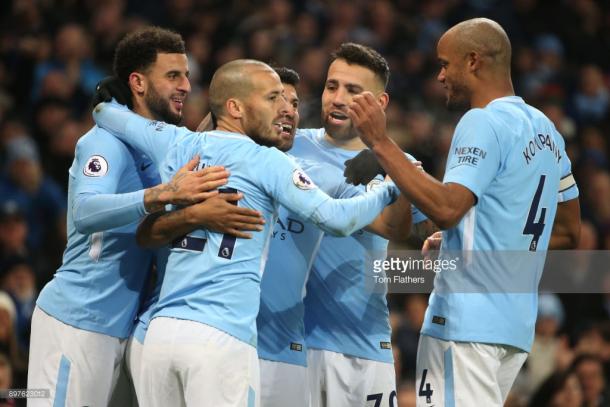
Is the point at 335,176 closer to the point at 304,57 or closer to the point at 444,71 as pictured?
the point at 444,71

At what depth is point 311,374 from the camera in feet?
18.9

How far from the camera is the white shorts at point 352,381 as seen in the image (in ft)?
18.6

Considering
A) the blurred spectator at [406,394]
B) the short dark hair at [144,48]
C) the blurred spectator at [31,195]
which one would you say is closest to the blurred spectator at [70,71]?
the blurred spectator at [31,195]

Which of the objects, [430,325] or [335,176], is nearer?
[430,325]

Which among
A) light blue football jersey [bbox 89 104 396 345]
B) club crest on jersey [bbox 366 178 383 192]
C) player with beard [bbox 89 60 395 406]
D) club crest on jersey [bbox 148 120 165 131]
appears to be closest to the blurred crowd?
club crest on jersey [bbox 366 178 383 192]

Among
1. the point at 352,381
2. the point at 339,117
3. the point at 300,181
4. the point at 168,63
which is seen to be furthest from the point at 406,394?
the point at 300,181

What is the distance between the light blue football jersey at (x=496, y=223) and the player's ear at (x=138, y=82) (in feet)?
6.17

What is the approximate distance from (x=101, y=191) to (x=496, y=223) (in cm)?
198

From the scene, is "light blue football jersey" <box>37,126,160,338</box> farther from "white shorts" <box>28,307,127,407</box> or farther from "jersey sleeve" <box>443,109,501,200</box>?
"jersey sleeve" <box>443,109,501,200</box>

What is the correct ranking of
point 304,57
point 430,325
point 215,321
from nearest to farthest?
1. point 215,321
2. point 430,325
3. point 304,57

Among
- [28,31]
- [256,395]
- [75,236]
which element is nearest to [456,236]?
[256,395]

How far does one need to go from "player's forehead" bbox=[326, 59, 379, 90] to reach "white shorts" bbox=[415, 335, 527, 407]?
1.70 metres

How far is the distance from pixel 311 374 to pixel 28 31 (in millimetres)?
6606

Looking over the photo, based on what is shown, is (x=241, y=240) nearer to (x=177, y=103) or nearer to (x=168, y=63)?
(x=177, y=103)
